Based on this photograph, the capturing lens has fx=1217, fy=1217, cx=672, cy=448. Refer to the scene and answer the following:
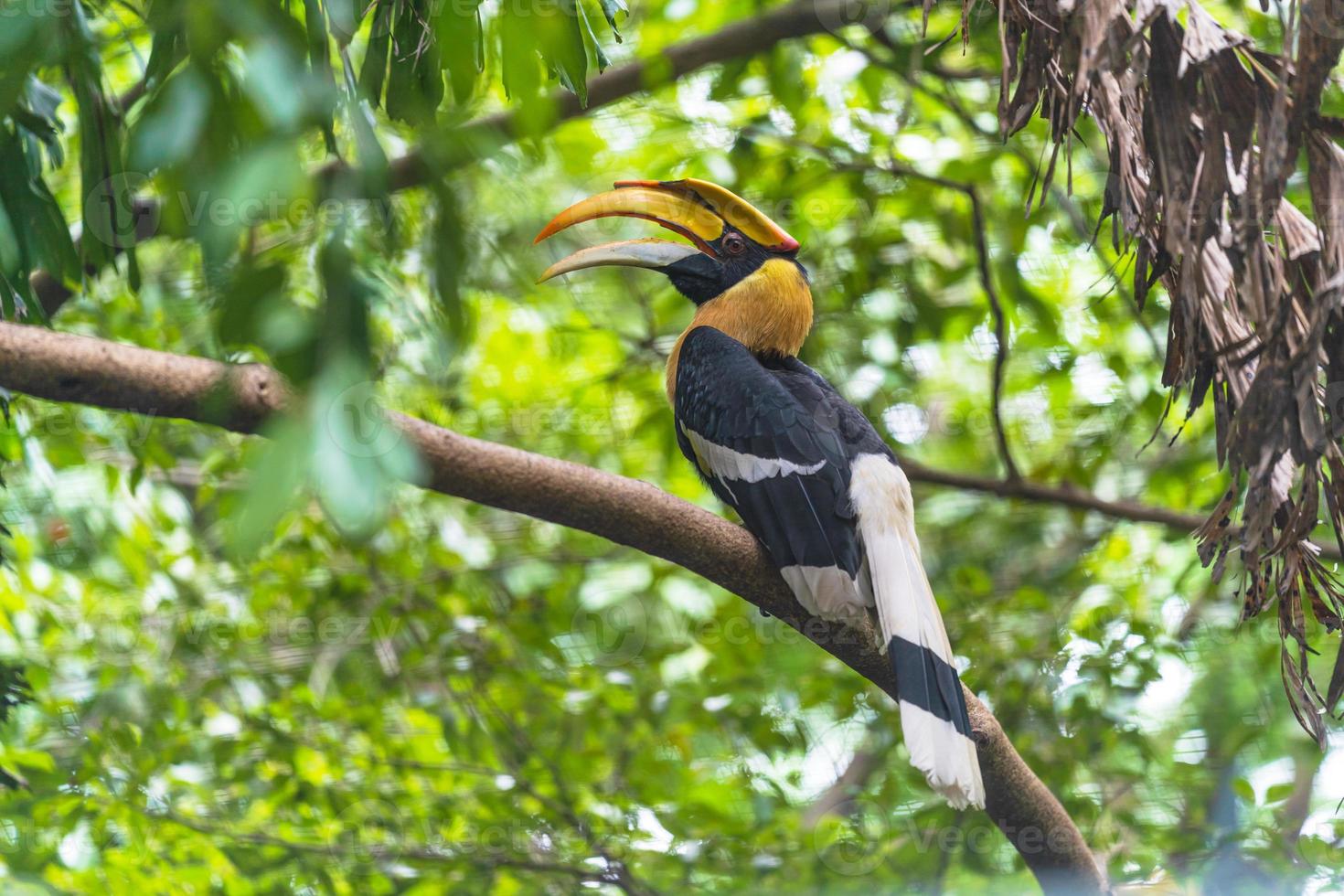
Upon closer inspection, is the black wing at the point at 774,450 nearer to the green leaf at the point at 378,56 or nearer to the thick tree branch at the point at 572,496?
the thick tree branch at the point at 572,496

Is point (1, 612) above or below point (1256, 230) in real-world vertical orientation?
below

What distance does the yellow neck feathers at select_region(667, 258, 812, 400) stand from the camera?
2.47 m

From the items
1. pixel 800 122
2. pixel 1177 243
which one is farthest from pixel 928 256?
pixel 1177 243

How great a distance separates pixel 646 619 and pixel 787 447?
5.24 feet

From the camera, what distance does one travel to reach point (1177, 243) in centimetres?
129

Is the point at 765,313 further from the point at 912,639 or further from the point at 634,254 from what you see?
the point at 912,639

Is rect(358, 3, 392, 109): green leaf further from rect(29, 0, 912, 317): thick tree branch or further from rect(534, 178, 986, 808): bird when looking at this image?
rect(29, 0, 912, 317): thick tree branch

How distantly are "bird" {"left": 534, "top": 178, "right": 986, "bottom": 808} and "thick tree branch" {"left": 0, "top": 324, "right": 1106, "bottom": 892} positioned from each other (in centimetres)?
9

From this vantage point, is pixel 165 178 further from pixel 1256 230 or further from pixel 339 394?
pixel 1256 230

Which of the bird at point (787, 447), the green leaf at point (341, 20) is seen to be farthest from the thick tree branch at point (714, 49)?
the green leaf at point (341, 20)

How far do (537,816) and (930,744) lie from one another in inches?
61.4

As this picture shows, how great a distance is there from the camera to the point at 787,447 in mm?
2096

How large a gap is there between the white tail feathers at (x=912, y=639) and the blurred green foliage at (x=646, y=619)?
2.81ft

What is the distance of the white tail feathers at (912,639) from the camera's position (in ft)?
5.46
